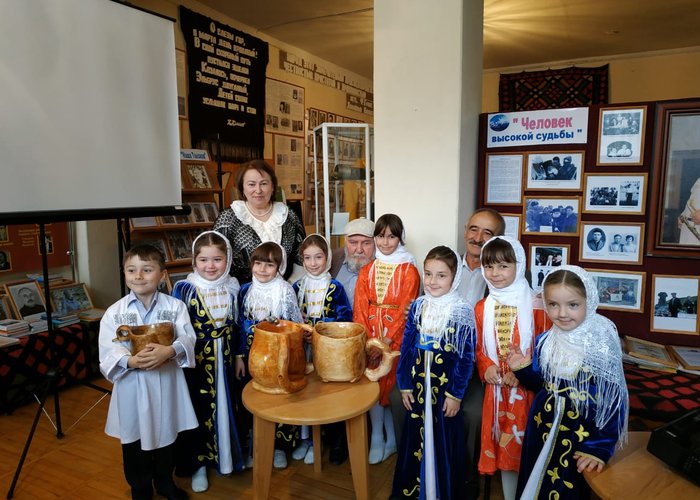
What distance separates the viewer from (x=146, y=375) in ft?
5.88

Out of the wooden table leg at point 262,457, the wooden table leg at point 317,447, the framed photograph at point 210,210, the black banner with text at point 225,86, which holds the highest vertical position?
the black banner with text at point 225,86

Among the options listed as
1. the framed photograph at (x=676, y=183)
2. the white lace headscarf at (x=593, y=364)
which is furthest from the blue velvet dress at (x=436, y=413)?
the framed photograph at (x=676, y=183)

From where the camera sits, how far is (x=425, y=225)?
9.00ft

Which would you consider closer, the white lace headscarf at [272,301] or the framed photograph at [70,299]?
the white lace headscarf at [272,301]

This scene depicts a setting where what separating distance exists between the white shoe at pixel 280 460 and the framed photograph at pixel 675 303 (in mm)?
2000

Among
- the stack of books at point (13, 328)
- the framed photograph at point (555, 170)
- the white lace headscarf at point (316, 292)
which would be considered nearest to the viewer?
the white lace headscarf at point (316, 292)

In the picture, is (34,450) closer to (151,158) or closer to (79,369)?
(79,369)

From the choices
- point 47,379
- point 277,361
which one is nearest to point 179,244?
point 47,379

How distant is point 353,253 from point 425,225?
0.56 m

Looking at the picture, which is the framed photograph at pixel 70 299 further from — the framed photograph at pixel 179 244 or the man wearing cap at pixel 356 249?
the man wearing cap at pixel 356 249

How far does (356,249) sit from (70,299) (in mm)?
2417

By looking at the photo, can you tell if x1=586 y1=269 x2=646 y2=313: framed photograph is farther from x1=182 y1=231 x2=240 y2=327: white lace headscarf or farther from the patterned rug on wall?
the patterned rug on wall

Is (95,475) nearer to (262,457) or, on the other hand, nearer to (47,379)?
(47,379)

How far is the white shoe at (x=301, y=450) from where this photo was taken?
229 centimetres
